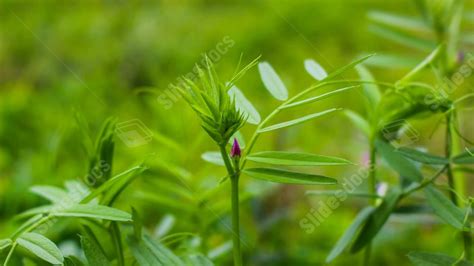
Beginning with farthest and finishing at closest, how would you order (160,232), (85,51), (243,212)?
(85,51) → (243,212) → (160,232)

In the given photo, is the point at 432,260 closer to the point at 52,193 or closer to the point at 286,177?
the point at 286,177

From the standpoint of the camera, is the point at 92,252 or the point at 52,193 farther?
the point at 52,193

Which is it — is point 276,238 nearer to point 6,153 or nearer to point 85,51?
point 6,153

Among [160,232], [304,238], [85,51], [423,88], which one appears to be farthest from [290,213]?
[85,51]

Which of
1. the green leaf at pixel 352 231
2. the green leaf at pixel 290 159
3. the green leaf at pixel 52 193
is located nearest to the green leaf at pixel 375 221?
the green leaf at pixel 352 231

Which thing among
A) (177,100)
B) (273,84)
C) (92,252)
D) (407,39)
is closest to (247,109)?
(273,84)
